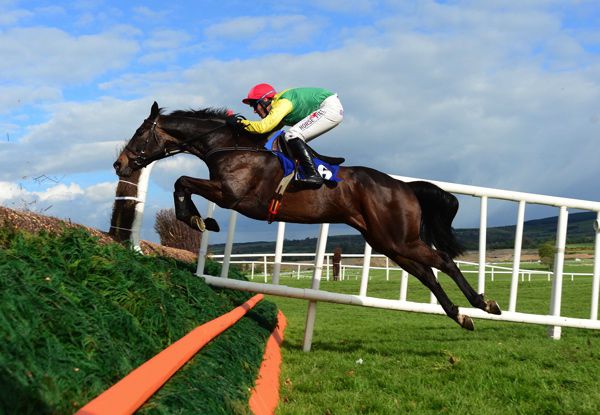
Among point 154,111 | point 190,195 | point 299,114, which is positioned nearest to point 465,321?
point 299,114

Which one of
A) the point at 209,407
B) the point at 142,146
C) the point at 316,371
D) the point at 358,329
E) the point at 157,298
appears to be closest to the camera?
the point at 209,407

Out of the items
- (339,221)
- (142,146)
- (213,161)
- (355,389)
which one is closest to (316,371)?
(355,389)

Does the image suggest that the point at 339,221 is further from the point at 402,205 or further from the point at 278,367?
the point at 278,367

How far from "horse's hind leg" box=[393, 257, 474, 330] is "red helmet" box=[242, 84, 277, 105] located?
1950 mm

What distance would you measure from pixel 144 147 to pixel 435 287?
3094 mm

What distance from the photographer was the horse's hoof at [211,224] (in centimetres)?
611

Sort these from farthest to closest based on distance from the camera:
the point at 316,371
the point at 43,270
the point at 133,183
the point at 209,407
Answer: the point at 133,183 → the point at 316,371 → the point at 43,270 → the point at 209,407

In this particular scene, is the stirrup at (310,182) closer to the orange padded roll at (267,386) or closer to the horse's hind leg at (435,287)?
the horse's hind leg at (435,287)

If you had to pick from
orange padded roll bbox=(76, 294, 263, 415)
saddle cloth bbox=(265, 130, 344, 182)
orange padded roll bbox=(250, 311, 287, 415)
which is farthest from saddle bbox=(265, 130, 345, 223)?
orange padded roll bbox=(76, 294, 263, 415)

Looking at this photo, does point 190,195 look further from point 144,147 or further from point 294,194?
point 294,194

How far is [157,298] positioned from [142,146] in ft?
10.0

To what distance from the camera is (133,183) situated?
741cm

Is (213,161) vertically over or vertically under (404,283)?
over

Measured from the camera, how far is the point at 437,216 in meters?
6.52
